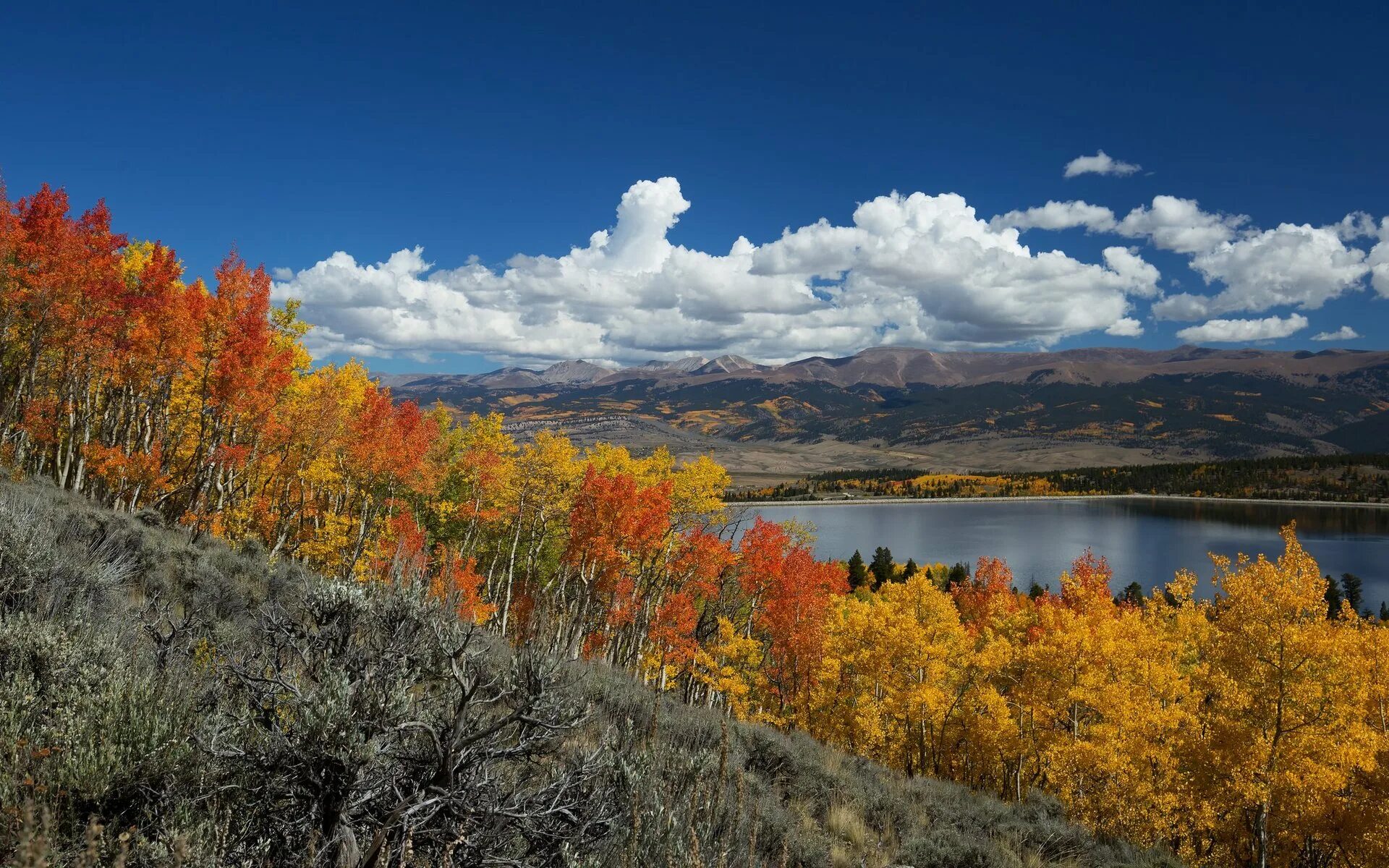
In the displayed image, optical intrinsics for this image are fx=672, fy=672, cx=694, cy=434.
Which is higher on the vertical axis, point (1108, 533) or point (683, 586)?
point (683, 586)

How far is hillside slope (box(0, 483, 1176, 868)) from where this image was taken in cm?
367

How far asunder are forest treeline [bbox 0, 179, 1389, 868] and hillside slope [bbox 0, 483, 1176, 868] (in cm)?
338

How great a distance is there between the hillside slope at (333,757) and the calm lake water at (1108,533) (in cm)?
5878

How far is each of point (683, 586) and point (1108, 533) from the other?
121 meters

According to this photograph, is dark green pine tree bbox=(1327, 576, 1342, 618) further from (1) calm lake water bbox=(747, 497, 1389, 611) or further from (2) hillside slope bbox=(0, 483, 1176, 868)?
(2) hillside slope bbox=(0, 483, 1176, 868)

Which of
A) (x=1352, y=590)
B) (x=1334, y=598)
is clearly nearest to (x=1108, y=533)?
(x=1352, y=590)

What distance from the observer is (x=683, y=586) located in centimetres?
3216

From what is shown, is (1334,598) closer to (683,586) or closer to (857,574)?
(857,574)

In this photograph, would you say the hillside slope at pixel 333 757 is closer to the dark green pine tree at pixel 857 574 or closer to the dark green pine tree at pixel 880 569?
the dark green pine tree at pixel 880 569

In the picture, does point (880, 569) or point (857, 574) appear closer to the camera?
point (880, 569)

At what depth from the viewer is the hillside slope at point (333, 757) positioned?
3.67 meters

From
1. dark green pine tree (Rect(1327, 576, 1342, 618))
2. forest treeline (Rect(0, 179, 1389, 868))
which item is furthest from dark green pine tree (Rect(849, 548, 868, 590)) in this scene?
dark green pine tree (Rect(1327, 576, 1342, 618))

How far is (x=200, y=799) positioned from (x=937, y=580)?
70545 millimetres

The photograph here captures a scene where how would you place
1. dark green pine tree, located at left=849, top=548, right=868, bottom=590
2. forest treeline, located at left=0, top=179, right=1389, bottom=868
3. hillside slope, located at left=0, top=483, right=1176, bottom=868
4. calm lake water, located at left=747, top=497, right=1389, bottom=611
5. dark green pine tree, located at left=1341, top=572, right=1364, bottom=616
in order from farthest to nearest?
calm lake water, located at left=747, top=497, right=1389, bottom=611
dark green pine tree, located at left=849, top=548, right=868, bottom=590
dark green pine tree, located at left=1341, top=572, right=1364, bottom=616
forest treeline, located at left=0, top=179, right=1389, bottom=868
hillside slope, located at left=0, top=483, right=1176, bottom=868
